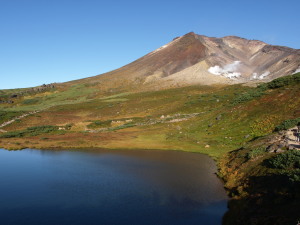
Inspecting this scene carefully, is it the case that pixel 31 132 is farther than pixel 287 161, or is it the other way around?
pixel 31 132

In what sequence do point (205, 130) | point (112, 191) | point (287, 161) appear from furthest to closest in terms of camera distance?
point (205, 130) → point (112, 191) → point (287, 161)

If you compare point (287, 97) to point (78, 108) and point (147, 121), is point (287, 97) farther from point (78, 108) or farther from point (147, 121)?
point (78, 108)

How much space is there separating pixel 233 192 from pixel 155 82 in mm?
144950

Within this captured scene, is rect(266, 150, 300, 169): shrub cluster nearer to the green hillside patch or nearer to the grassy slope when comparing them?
the grassy slope

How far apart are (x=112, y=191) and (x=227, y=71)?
516 ft

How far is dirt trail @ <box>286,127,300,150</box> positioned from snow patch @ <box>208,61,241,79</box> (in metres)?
132

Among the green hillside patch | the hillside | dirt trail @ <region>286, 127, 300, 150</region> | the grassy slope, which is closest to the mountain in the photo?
the hillside

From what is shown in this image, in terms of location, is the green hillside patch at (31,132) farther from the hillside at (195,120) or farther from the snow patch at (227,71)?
the snow patch at (227,71)

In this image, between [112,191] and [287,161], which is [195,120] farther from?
[287,161]

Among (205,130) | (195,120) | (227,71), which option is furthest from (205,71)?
(205,130)

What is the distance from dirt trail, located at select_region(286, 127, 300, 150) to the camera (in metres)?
29.0

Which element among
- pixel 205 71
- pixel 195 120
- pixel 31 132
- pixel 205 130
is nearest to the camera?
pixel 205 130

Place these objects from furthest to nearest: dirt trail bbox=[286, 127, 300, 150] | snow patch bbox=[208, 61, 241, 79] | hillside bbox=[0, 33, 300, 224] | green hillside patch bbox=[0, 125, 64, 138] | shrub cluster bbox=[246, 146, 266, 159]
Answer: snow patch bbox=[208, 61, 241, 79]
green hillside patch bbox=[0, 125, 64, 138]
shrub cluster bbox=[246, 146, 266, 159]
dirt trail bbox=[286, 127, 300, 150]
hillside bbox=[0, 33, 300, 224]

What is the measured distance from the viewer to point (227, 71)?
172500 mm
